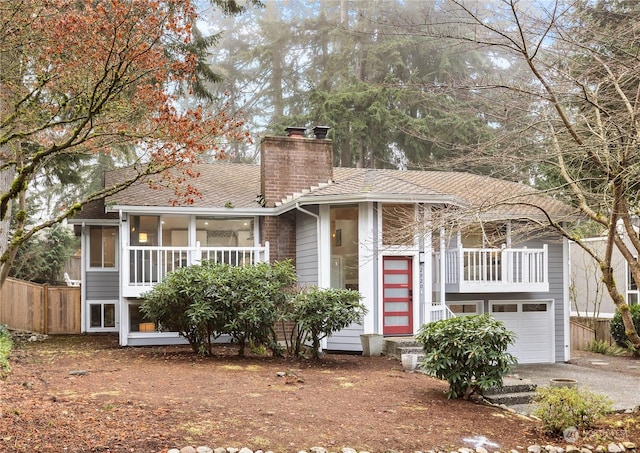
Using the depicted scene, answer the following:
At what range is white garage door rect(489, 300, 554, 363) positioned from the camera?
1602 cm

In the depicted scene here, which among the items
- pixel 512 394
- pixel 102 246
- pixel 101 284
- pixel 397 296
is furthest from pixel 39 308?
pixel 512 394

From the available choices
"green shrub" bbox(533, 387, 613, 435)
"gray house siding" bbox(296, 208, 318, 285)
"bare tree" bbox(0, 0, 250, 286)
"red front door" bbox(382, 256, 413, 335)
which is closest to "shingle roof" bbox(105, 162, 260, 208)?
"gray house siding" bbox(296, 208, 318, 285)

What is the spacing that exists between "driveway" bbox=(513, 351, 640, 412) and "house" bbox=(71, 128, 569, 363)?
41.8 inches

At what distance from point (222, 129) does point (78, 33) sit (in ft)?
9.04

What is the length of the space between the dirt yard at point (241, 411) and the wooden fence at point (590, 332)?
35.7 ft

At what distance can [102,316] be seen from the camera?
55.5ft

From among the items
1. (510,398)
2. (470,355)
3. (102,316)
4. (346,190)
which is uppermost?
(346,190)

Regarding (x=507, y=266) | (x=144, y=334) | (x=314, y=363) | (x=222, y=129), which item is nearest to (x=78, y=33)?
(x=222, y=129)

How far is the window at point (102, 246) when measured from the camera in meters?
16.5

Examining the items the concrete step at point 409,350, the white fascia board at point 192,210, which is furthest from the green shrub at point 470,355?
the white fascia board at point 192,210

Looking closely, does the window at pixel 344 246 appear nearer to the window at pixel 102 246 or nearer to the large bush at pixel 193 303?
the large bush at pixel 193 303

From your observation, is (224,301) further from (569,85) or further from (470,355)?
(569,85)

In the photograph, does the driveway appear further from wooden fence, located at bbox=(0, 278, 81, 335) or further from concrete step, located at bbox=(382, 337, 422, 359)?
wooden fence, located at bbox=(0, 278, 81, 335)

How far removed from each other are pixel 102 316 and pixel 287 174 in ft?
21.1
